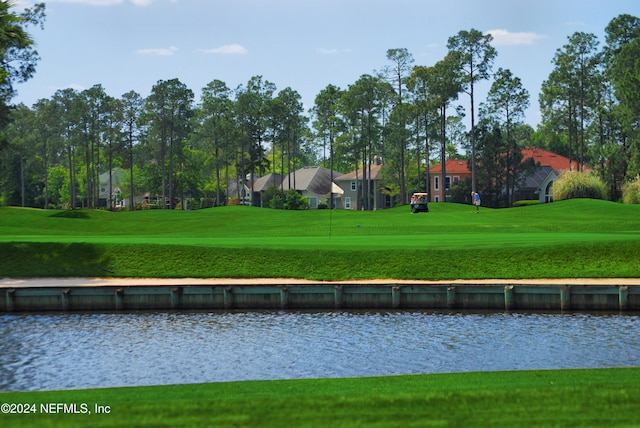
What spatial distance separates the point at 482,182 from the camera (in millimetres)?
106562

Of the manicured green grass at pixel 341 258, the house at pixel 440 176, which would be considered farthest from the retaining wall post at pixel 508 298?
the house at pixel 440 176

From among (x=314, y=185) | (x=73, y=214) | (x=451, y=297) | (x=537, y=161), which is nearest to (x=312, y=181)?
(x=314, y=185)

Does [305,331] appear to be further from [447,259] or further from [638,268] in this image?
[638,268]

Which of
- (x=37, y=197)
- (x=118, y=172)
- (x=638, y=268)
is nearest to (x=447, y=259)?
(x=638, y=268)

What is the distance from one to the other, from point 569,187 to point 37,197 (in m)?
111

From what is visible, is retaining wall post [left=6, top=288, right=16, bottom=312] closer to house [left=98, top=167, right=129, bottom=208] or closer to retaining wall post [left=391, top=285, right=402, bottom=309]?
retaining wall post [left=391, top=285, right=402, bottom=309]

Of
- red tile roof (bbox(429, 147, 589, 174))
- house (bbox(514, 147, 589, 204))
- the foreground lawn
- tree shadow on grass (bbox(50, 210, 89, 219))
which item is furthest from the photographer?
red tile roof (bbox(429, 147, 589, 174))

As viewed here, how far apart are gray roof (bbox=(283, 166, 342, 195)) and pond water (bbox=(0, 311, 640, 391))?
Result: 11755cm

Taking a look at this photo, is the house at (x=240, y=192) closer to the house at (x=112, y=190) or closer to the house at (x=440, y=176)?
the house at (x=112, y=190)

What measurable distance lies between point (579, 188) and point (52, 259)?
54.0m

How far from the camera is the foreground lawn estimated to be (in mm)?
12289

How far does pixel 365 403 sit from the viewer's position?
523 inches

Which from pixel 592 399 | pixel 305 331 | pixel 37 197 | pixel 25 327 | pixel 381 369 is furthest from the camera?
pixel 37 197

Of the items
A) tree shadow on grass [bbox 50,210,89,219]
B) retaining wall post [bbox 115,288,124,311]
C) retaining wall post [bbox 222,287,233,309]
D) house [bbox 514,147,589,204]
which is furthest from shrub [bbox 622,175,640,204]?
retaining wall post [bbox 115,288,124,311]
